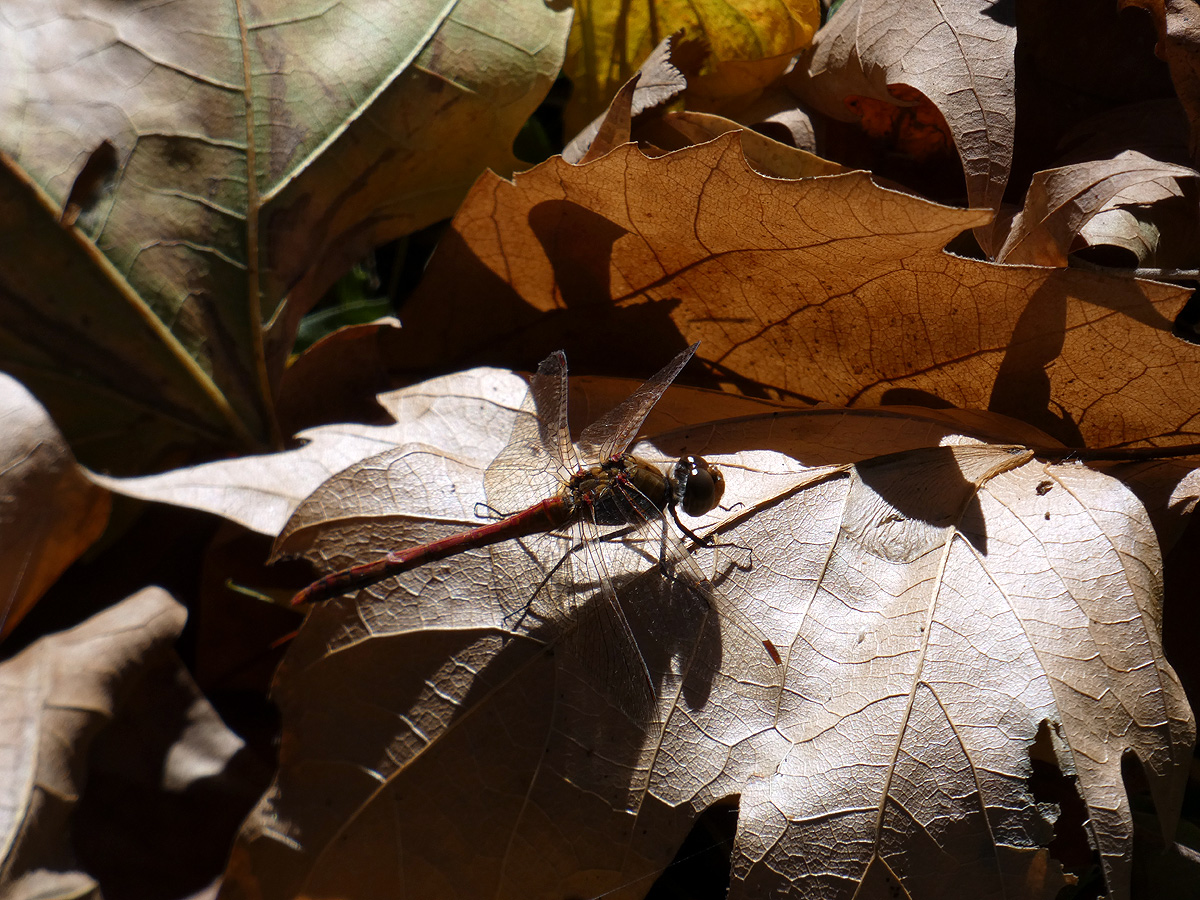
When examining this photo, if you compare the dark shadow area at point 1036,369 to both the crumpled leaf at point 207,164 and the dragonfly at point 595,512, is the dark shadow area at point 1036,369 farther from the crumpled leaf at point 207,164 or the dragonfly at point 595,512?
the crumpled leaf at point 207,164

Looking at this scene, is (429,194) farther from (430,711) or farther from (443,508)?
(430,711)

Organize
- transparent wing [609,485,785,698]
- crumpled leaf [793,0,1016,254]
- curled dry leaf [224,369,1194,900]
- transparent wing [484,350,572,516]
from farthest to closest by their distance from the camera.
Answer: transparent wing [484,350,572,516] < crumpled leaf [793,0,1016,254] < transparent wing [609,485,785,698] < curled dry leaf [224,369,1194,900]

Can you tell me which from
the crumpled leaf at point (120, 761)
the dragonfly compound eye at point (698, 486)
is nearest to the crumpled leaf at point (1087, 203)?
the dragonfly compound eye at point (698, 486)

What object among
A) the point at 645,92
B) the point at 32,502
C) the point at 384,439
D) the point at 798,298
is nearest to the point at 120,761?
the point at 32,502

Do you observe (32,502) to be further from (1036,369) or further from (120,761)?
(1036,369)

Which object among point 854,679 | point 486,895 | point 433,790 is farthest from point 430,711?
point 854,679

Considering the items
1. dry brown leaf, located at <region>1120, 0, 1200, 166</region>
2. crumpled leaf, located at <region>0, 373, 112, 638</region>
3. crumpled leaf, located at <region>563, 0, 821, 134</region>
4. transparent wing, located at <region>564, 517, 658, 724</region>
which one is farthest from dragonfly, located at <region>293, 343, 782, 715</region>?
dry brown leaf, located at <region>1120, 0, 1200, 166</region>

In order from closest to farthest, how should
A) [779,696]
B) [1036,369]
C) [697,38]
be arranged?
[779,696]
[1036,369]
[697,38]

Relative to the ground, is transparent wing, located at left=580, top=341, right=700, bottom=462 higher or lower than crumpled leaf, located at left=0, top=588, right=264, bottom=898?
higher

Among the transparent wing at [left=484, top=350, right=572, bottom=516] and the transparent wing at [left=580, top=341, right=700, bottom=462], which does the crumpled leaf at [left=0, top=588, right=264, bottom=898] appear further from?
the transparent wing at [left=580, top=341, right=700, bottom=462]
